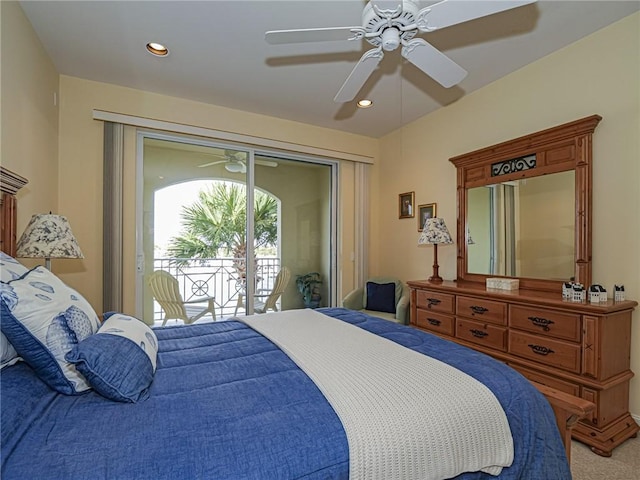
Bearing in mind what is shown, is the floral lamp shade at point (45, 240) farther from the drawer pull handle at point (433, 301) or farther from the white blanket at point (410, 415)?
the drawer pull handle at point (433, 301)

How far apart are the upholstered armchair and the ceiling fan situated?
8.06 ft

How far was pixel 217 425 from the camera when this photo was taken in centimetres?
99

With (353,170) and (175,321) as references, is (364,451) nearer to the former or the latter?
(175,321)

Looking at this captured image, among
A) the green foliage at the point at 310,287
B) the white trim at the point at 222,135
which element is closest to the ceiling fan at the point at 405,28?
the white trim at the point at 222,135

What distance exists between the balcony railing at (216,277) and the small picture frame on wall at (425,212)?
182cm

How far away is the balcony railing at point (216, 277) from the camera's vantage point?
365cm

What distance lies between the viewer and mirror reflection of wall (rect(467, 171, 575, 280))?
2.59 m

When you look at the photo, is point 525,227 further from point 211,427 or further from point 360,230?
point 211,427

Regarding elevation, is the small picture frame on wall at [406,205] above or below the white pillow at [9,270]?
above

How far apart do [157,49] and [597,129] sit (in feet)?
11.2

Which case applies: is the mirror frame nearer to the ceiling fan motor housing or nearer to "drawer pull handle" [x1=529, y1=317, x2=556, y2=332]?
"drawer pull handle" [x1=529, y1=317, x2=556, y2=332]

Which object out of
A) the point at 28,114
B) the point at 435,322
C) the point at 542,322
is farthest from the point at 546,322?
the point at 28,114

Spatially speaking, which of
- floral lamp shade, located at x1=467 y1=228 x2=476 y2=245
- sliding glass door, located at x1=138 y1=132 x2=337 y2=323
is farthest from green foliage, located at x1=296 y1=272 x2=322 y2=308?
floral lamp shade, located at x1=467 y1=228 x2=476 y2=245

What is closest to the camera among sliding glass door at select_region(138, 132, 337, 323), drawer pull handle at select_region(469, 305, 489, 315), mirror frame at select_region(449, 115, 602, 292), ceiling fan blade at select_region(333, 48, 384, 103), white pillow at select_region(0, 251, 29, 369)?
white pillow at select_region(0, 251, 29, 369)
